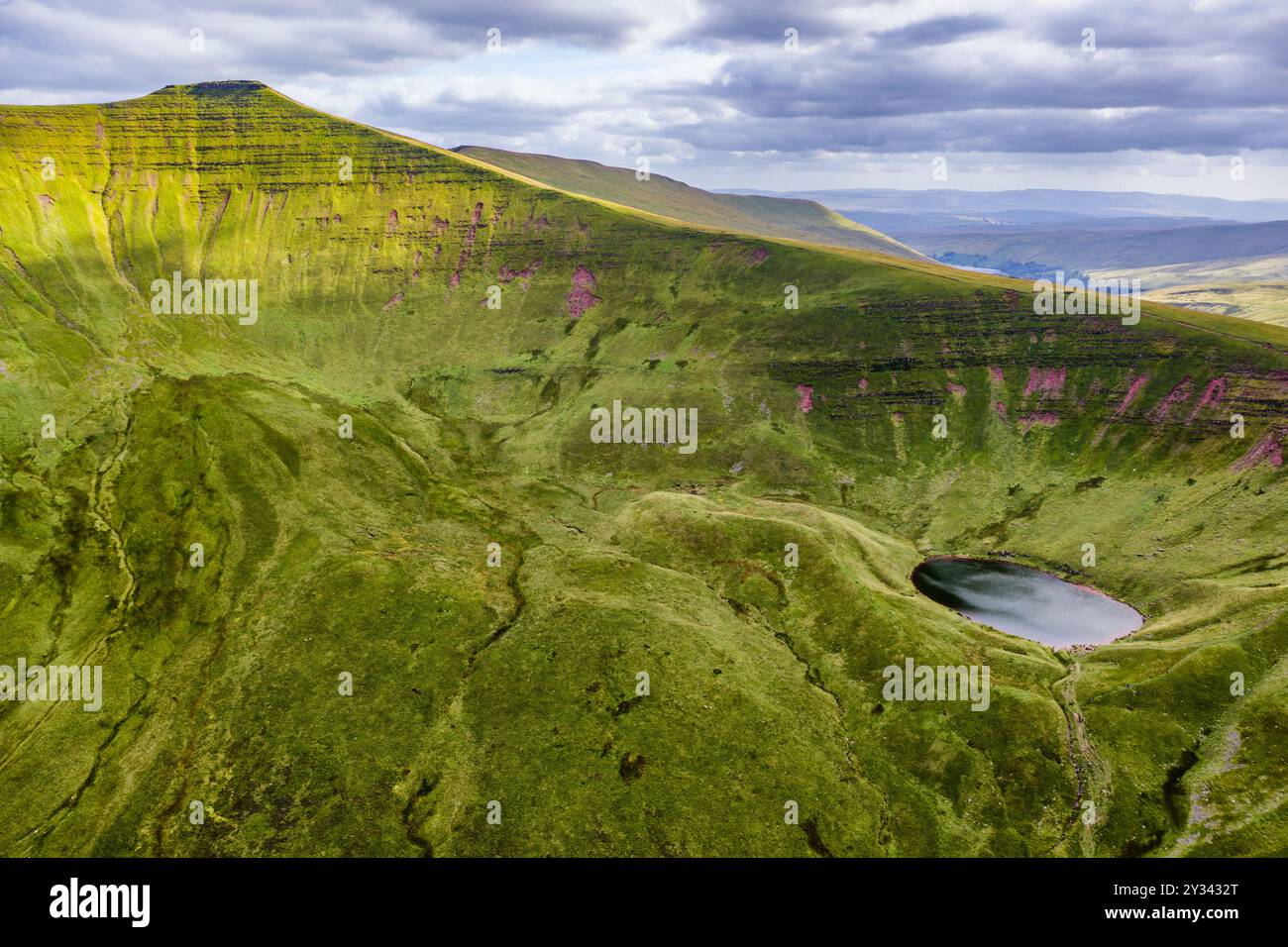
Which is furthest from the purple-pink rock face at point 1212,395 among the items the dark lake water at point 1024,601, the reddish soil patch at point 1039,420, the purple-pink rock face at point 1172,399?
the dark lake water at point 1024,601

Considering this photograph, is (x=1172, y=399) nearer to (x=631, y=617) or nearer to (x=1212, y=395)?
(x=1212, y=395)

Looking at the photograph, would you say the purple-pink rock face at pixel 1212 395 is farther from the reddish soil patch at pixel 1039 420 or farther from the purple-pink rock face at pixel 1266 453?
the reddish soil patch at pixel 1039 420

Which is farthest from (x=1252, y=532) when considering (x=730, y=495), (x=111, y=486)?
(x=111, y=486)

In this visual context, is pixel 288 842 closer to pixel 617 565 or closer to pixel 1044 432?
pixel 617 565

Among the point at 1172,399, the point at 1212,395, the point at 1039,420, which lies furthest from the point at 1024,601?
the point at 1212,395

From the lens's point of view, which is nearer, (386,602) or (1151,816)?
(1151,816)
